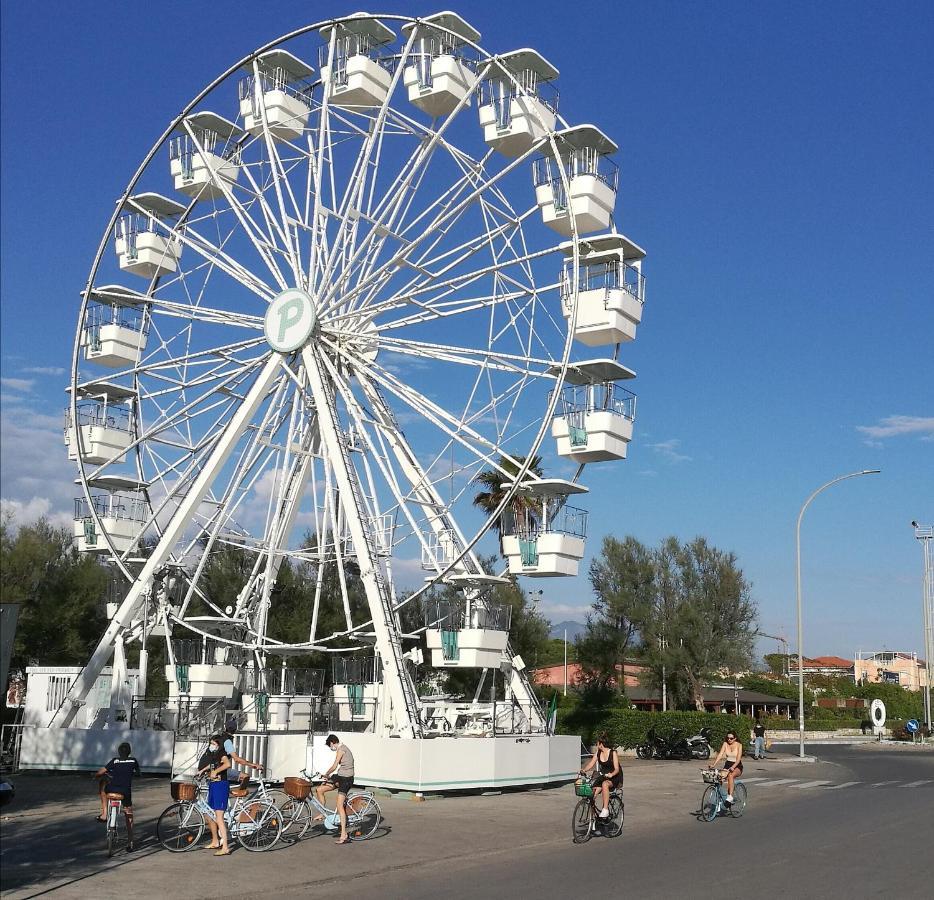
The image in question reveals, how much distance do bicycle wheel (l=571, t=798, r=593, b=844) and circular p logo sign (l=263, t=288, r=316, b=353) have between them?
43.7ft

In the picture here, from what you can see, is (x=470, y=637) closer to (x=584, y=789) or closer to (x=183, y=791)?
(x=584, y=789)

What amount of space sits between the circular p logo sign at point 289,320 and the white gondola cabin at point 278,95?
5002 millimetres

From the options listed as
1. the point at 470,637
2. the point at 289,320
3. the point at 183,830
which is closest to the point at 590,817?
the point at 183,830

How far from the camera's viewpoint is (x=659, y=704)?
220 feet

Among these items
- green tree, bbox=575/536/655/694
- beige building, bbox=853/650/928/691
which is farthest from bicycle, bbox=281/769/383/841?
beige building, bbox=853/650/928/691

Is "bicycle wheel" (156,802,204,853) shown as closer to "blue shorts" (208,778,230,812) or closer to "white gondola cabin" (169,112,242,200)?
"blue shorts" (208,778,230,812)

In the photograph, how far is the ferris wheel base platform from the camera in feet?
76.2

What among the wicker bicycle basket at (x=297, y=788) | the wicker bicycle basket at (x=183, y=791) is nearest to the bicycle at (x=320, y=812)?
the wicker bicycle basket at (x=297, y=788)

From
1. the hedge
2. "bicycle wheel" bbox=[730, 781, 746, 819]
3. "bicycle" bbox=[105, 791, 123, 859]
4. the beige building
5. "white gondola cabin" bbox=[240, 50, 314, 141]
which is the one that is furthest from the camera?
the beige building

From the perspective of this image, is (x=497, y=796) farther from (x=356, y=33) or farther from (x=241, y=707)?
(x=356, y=33)

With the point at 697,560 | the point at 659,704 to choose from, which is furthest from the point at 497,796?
the point at 659,704

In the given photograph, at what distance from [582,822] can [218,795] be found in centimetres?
553

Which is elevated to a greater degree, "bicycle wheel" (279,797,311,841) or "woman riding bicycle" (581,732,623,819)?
"woman riding bicycle" (581,732,623,819)

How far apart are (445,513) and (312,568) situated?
82.8 feet
